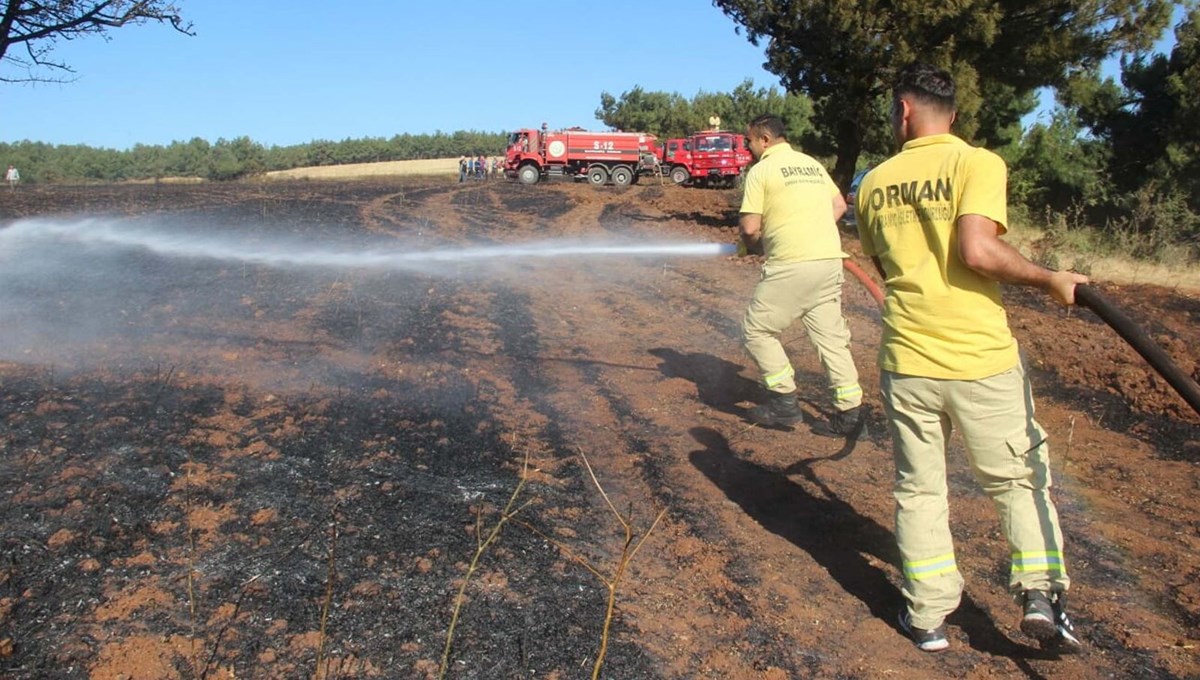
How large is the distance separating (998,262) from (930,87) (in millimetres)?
667

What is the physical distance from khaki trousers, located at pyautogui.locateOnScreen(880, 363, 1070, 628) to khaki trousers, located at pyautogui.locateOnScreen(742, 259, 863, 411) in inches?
82.1

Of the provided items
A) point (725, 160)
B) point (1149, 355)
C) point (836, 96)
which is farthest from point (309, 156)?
point (1149, 355)

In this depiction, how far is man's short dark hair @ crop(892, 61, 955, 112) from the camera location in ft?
9.85

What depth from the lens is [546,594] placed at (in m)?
3.11

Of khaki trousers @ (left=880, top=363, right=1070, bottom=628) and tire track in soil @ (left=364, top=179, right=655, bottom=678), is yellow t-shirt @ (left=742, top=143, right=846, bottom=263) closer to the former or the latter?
tire track in soil @ (left=364, top=179, right=655, bottom=678)

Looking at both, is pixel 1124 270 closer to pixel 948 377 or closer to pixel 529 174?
pixel 948 377

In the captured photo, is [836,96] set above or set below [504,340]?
above

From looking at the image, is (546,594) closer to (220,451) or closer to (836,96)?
(220,451)

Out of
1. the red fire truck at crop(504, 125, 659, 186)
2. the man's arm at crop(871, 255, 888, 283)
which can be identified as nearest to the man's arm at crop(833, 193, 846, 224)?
the man's arm at crop(871, 255, 888, 283)

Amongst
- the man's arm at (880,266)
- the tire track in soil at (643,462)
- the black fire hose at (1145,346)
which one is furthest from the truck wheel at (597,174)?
the black fire hose at (1145,346)

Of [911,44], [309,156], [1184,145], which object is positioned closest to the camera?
[911,44]

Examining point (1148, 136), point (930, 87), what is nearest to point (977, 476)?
point (930, 87)

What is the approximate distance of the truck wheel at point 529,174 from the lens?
115 ft

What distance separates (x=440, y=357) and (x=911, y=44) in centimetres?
994
